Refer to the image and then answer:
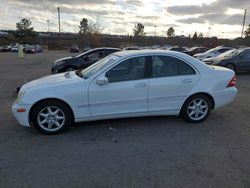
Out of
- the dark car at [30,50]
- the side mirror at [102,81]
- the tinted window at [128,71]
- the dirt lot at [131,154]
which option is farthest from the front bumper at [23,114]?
the dark car at [30,50]

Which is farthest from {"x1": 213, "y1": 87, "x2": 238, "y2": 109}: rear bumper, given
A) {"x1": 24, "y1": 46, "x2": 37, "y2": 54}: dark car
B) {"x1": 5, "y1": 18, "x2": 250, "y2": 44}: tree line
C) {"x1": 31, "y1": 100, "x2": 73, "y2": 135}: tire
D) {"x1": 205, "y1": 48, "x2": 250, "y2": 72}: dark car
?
{"x1": 5, "y1": 18, "x2": 250, "y2": 44}: tree line

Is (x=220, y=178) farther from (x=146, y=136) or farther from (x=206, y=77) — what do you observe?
(x=206, y=77)

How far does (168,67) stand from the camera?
16.5 feet

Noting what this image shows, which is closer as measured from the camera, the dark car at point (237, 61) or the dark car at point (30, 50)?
the dark car at point (237, 61)

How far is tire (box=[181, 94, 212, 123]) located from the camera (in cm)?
515

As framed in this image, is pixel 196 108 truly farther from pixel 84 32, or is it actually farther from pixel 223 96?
pixel 84 32

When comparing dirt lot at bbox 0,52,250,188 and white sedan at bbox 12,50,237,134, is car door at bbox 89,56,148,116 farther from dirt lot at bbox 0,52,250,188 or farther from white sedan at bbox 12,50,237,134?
dirt lot at bbox 0,52,250,188

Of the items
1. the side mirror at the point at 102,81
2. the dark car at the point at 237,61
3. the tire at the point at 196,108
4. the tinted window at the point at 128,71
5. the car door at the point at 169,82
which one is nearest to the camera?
the side mirror at the point at 102,81

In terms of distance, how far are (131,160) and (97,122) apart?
180cm

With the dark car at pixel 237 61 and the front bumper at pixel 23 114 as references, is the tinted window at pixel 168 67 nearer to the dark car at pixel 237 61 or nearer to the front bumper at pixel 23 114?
the front bumper at pixel 23 114

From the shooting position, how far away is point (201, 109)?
5.23 metres

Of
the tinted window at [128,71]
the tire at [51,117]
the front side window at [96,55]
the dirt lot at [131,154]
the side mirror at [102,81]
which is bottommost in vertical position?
the dirt lot at [131,154]

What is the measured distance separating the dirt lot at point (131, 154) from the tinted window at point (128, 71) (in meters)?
Result: 1.01

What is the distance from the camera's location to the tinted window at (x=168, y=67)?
494cm
